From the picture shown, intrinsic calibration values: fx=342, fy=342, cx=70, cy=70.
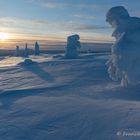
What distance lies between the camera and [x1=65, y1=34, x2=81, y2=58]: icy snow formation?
1893 inches

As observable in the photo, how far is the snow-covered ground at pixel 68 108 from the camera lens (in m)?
13.8

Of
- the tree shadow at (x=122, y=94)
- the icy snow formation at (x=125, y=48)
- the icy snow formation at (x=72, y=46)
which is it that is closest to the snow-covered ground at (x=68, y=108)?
the tree shadow at (x=122, y=94)

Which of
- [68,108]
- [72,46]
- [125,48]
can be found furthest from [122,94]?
[72,46]

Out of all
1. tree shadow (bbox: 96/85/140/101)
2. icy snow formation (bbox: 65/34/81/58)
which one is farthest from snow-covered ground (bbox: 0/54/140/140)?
icy snow formation (bbox: 65/34/81/58)

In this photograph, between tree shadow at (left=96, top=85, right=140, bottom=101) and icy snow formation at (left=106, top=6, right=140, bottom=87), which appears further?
icy snow formation at (left=106, top=6, right=140, bottom=87)

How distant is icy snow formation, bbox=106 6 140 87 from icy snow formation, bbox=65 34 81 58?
22566 mm

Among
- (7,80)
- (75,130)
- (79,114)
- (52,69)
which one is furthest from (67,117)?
(52,69)

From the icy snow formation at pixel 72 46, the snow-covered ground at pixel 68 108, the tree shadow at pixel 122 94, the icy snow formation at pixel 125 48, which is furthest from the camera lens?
the icy snow formation at pixel 72 46

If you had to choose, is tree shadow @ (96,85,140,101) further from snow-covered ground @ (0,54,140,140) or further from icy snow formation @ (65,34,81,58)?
icy snow formation @ (65,34,81,58)

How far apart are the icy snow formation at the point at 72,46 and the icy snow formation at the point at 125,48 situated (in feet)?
74.0

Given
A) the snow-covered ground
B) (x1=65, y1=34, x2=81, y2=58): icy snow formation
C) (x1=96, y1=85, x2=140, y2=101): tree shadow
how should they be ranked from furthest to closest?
(x1=65, y1=34, x2=81, y2=58): icy snow formation < (x1=96, y1=85, x2=140, y2=101): tree shadow < the snow-covered ground

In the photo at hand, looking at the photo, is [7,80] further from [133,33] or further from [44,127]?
[44,127]

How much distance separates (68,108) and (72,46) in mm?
32041

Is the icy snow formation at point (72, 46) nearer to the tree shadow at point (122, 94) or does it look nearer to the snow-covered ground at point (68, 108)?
the snow-covered ground at point (68, 108)
